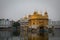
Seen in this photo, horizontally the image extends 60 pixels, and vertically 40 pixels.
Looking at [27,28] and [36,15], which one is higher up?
[36,15]

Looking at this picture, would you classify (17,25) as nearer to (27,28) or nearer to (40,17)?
(27,28)

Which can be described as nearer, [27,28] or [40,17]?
[27,28]

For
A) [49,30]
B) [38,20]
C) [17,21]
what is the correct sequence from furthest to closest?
[38,20], [17,21], [49,30]

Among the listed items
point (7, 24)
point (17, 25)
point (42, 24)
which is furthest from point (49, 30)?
point (7, 24)

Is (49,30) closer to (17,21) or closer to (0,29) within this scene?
(17,21)

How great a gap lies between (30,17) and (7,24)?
1.29m

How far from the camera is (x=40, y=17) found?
9539mm

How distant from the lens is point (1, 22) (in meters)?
9.49

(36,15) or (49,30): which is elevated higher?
(36,15)

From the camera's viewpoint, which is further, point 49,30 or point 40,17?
point 40,17

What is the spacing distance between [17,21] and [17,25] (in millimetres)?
391

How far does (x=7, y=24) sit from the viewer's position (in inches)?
372

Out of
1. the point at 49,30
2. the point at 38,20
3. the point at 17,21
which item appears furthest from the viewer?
the point at 38,20

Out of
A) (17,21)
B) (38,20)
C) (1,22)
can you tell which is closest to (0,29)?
(1,22)
